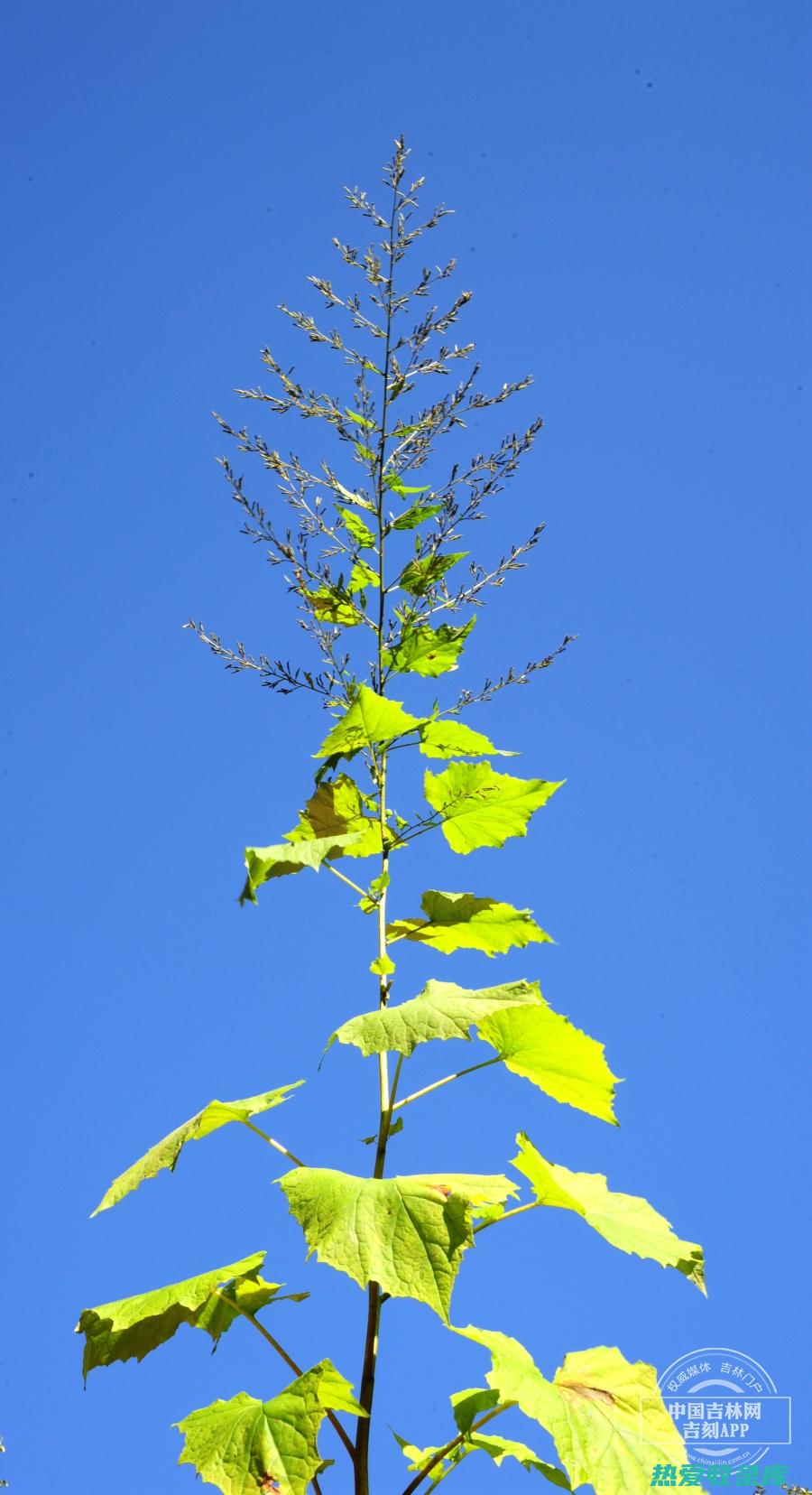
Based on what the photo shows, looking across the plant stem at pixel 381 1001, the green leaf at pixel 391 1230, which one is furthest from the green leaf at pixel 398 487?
the green leaf at pixel 391 1230

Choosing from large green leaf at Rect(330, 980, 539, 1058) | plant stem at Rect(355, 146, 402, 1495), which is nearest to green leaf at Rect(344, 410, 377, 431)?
plant stem at Rect(355, 146, 402, 1495)

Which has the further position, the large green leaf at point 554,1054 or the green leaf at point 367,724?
the green leaf at point 367,724

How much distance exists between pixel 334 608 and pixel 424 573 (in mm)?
310

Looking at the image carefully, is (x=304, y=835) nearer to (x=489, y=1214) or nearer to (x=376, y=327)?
(x=489, y=1214)

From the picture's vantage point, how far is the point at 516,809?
3.55 metres

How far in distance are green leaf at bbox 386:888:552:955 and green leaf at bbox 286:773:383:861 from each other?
9.8 inches

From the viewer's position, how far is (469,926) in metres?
3.49

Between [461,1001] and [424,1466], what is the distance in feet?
4.42

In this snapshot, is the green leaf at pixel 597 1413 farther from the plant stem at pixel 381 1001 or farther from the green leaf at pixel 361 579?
the green leaf at pixel 361 579

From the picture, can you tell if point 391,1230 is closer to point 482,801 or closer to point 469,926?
point 469,926

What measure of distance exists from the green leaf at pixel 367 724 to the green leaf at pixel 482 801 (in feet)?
0.56

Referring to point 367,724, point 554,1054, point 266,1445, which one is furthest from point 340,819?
point 266,1445

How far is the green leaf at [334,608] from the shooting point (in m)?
3.75

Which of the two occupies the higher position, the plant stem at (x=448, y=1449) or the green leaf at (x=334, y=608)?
the green leaf at (x=334, y=608)
